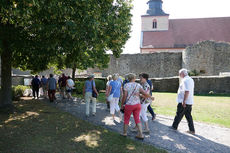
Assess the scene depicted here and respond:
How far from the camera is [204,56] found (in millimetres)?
23312

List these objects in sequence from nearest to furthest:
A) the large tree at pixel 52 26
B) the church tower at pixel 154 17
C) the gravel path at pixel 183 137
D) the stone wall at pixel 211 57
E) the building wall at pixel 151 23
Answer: the gravel path at pixel 183 137 < the large tree at pixel 52 26 < the stone wall at pixel 211 57 < the building wall at pixel 151 23 < the church tower at pixel 154 17

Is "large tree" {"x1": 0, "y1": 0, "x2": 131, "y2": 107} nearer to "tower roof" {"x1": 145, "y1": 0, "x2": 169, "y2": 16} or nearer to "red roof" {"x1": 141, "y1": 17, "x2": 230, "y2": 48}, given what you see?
"red roof" {"x1": 141, "y1": 17, "x2": 230, "y2": 48}

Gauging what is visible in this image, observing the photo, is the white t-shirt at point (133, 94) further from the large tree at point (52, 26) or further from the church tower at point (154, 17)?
the church tower at point (154, 17)

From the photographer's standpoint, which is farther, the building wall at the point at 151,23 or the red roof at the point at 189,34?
the building wall at the point at 151,23

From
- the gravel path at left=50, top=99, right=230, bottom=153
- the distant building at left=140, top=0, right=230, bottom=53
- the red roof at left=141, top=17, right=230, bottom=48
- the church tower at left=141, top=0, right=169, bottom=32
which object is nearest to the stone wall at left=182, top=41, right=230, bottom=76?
the distant building at left=140, top=0, right=230, bottom=53

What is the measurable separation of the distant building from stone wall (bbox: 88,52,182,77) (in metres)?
9.18

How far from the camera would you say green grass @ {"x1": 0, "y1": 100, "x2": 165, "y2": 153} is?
12.7 feet

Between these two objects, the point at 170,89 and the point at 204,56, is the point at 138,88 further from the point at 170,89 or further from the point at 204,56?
the point at 204,56

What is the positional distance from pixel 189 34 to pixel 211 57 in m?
17.8

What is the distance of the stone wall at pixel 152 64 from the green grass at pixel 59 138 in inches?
962

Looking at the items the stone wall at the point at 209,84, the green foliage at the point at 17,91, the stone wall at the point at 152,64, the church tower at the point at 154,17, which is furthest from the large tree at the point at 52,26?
the church tower at the point at 154,17

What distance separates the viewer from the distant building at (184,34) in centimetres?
3781

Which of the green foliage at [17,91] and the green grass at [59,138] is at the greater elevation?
the green foliage at [17,91]

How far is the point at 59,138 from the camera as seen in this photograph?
4531 mm
